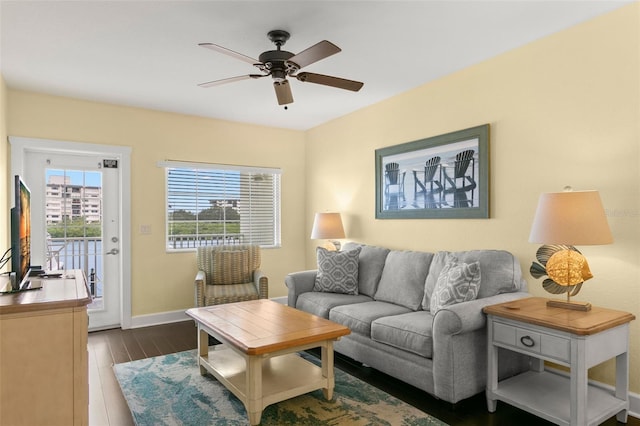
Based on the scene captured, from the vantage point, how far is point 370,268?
4.03m

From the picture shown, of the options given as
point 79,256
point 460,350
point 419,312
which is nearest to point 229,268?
point 79,256

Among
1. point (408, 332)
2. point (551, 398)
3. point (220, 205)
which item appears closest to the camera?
point (551, 398)

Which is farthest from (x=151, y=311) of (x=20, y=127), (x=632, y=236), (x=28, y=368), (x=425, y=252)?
(x=632, y=236)

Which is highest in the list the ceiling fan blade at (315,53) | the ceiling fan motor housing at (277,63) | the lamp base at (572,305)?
the ceiling fan motor housing at (277,63)

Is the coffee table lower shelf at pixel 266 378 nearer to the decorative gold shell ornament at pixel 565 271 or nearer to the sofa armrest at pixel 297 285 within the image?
the sofa armrest at pixel 297 285

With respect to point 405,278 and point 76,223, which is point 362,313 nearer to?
point 405,278

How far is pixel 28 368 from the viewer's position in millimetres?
1834

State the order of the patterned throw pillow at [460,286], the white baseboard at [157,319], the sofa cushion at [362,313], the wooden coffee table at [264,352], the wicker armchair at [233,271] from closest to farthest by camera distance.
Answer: the wooden coffee table at [264,352]
the patterned throw pillow at [460,286]
the sofa cushion at [362,313]
the wicker armchair at [233,271]
the white baseboard at [157,319]

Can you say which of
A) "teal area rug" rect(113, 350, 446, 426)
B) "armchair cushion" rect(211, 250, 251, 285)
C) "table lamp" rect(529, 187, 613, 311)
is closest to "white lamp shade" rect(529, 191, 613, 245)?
"table lamp" rect(529, 187, 613, 311)

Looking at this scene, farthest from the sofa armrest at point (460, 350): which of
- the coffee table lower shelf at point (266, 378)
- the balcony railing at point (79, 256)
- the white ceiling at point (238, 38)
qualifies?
the balcony railing at point (79, 256)

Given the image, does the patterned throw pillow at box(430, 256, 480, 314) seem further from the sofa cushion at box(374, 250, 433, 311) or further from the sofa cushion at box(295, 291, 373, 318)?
the sofa cushion at box(295, 291, 373, 318)

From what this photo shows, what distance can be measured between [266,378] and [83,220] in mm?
3028

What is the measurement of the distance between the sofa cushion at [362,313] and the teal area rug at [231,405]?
1.26 ft

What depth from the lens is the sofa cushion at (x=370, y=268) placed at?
3.95 metres
